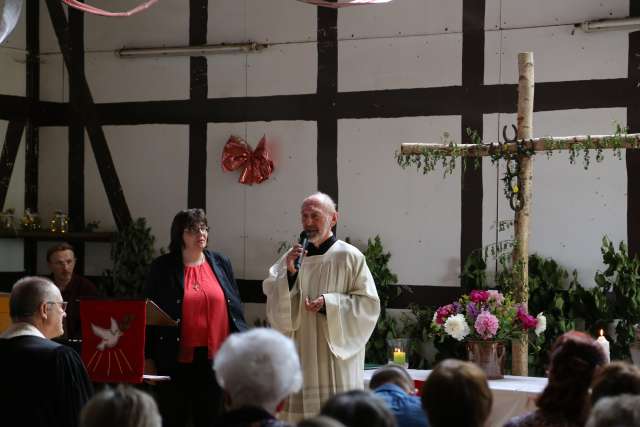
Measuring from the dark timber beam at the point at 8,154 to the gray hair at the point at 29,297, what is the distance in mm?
4836

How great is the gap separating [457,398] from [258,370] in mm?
555

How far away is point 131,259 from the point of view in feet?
27.2

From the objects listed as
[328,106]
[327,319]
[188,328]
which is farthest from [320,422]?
[328,106]

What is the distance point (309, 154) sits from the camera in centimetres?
803

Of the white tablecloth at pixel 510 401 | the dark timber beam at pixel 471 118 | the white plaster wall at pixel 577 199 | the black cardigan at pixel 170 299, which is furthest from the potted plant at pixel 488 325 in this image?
the dark timber beam at pixel 471 118

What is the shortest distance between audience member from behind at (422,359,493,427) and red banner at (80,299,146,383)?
2.53 meters

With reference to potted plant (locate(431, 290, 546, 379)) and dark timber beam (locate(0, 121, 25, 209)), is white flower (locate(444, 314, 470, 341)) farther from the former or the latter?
dark timber beam (locate(0, 121, 25, 209))

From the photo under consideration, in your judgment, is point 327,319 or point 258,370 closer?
point 258,370

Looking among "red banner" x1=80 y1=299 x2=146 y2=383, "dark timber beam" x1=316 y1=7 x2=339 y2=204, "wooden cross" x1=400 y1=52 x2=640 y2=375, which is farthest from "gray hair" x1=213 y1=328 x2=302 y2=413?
"dark timber beam" x1=316 y1=7 x2=339 y2=204

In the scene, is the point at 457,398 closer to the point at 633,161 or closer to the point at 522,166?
the point at 522,166

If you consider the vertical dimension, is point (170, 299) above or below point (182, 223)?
below

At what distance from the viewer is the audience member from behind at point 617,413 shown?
261 centimetres

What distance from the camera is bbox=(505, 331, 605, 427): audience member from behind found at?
3.26 m

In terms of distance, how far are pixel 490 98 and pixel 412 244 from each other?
120 centimetres
